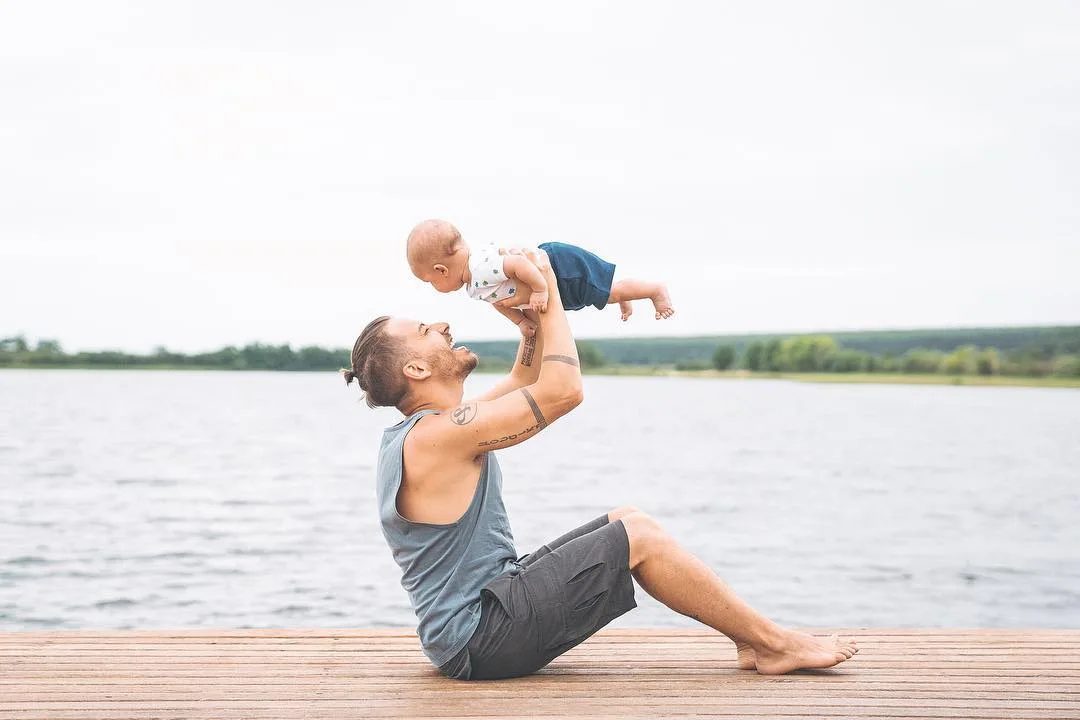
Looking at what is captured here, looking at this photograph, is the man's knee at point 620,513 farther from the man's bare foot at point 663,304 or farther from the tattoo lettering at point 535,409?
the man's bare foot at point 663,304

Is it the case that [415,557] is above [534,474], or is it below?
above

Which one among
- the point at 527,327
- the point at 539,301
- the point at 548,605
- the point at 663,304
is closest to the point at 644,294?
the point at 663,304

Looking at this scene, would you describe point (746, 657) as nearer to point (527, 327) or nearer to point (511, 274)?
point (527, 327)

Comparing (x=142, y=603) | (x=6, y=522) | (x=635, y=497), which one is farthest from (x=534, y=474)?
(x=142, y=603)

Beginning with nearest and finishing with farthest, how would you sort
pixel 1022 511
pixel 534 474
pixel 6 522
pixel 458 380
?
pixel 458 380 → pixel 6 522 → pixel 1022 511 → pixel 534 474

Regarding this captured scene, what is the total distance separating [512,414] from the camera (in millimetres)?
3600

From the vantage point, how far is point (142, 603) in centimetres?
986

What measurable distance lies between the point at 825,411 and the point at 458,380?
54619 mm

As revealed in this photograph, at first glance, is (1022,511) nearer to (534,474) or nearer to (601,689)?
(534,474)

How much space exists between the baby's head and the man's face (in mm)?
389

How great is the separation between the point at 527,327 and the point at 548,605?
1072 mm

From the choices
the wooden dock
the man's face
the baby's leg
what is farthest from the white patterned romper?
the wooden dock

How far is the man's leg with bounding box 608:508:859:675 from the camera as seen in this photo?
3695 millimetres

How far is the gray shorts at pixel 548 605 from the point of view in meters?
3.66
